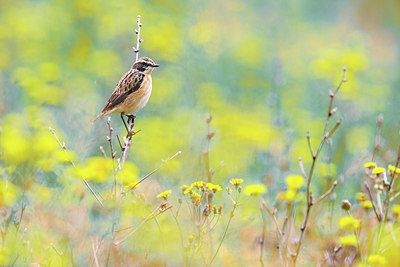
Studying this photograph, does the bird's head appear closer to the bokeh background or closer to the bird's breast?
the bird's breast

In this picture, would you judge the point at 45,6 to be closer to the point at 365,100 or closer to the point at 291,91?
the point at 291,91

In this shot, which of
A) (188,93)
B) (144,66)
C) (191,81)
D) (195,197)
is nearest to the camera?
(195,197)

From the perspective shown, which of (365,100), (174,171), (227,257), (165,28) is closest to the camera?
(227,257)

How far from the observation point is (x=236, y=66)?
927 cm

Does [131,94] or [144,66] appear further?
[144,66]

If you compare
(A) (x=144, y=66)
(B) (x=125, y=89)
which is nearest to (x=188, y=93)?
(A) (x=144, y=66)

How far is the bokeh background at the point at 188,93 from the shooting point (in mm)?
3832

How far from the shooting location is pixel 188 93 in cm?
754

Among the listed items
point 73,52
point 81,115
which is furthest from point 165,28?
point 81,115

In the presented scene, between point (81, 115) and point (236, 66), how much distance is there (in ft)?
18.9

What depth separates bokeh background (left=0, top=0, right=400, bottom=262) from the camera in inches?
151

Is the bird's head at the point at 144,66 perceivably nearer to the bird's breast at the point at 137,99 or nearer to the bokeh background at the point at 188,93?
the bird's breast at the point at 137,99

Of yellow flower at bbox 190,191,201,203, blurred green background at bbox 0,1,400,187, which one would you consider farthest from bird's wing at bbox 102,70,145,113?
blurred green background at bbox 0,1,400,187

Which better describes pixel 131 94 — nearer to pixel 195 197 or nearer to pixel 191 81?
pixel 195 197
